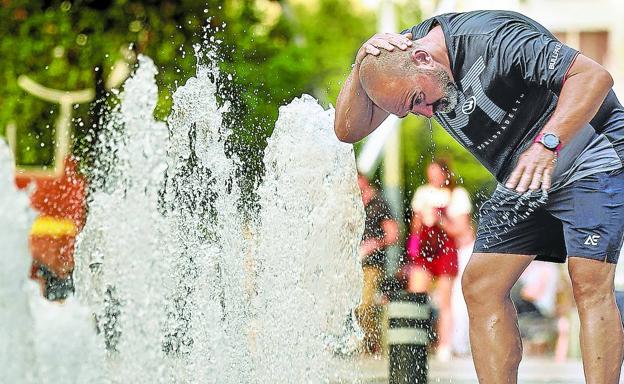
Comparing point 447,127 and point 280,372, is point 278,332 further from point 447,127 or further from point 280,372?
point 447,127

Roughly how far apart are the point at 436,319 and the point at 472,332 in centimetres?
771

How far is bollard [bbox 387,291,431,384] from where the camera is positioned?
701cm

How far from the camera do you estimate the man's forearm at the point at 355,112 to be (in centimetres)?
486

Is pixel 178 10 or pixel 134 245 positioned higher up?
pixel 134 245

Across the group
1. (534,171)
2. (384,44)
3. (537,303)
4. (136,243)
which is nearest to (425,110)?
(384,44)

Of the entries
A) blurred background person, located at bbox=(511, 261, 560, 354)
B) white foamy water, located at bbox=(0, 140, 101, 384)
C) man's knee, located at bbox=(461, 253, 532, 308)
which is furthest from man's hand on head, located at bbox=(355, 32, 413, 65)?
blurred background person, located at bbox=(511, 261, 560, 354)

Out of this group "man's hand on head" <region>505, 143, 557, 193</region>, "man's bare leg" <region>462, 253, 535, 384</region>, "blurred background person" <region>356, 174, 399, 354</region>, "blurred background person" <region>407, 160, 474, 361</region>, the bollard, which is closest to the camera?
"man's hand on head" <region>505, 143, 557, 193</region>

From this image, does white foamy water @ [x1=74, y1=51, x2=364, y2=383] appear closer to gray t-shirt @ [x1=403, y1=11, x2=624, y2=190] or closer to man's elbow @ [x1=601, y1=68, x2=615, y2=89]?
gray t-shirt @ [x1=403, y1=11, x2=624, y2=190]

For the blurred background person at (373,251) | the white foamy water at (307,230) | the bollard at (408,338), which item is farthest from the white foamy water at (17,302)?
the blurred background person at (373,251)

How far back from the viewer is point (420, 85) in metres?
4.61

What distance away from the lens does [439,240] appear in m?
10.5

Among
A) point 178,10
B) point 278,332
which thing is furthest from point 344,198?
point 178,10

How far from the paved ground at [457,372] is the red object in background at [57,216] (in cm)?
615

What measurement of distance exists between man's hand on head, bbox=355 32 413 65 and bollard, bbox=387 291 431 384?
254 cm
